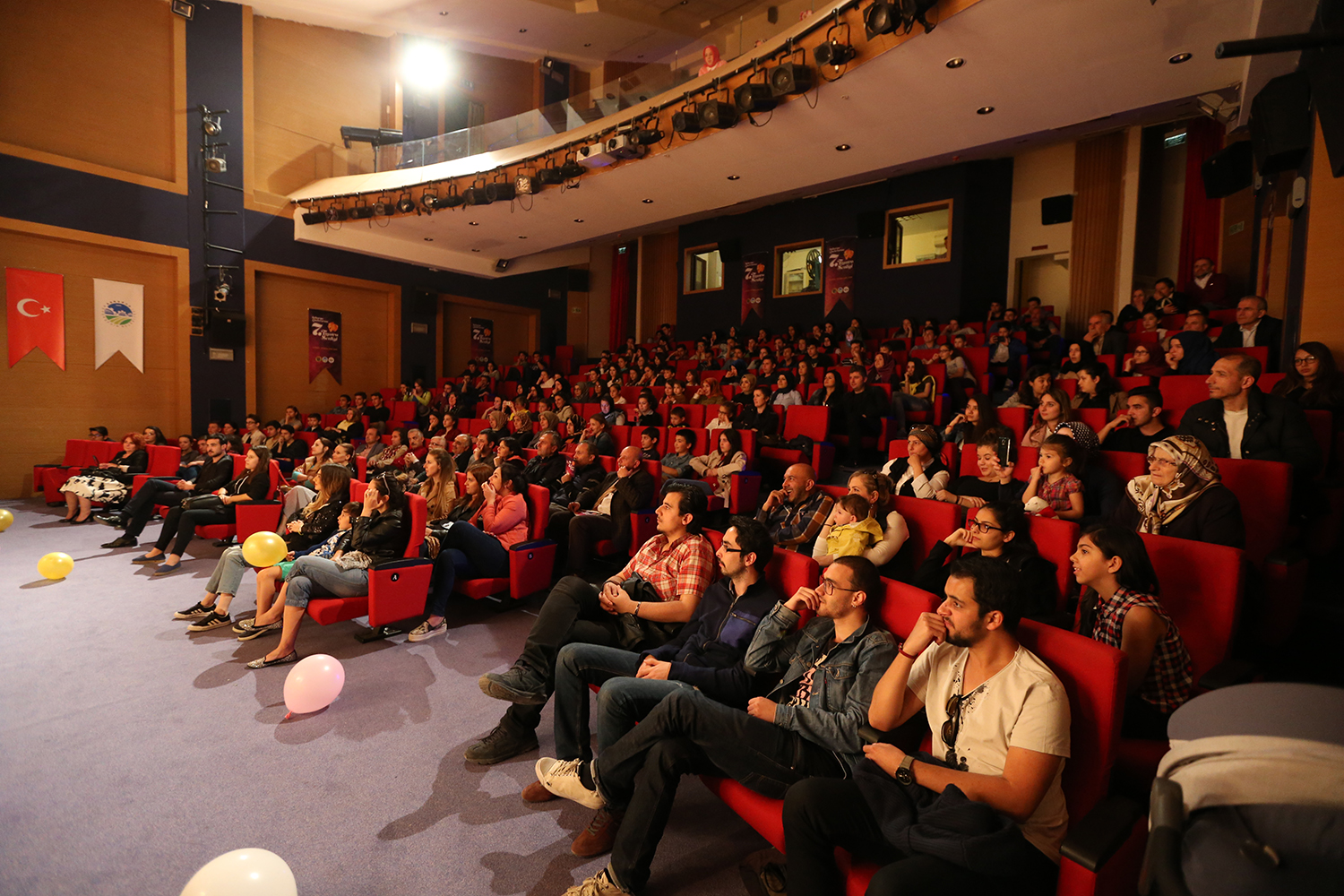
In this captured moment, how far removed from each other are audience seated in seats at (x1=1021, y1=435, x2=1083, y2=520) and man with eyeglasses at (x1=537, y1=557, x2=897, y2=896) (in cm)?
131

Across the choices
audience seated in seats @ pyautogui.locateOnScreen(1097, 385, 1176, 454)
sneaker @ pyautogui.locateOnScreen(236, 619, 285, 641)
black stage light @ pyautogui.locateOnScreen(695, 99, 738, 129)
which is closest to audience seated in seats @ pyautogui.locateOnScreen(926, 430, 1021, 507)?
audience seated in seats @ pyautogui.locateOnScreen(1097, 385, 1176, 454)

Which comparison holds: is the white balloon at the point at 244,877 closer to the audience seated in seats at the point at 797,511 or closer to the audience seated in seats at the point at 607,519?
the audience seated in seats at the point at 797,511

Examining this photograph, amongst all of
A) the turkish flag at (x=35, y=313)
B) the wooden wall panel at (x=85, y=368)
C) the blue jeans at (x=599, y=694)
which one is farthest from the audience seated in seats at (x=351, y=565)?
the turkish flag at (x=35, y=313)

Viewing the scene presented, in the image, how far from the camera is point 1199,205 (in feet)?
21.3

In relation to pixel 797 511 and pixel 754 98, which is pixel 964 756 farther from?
pixel 754 98

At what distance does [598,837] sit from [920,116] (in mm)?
5547

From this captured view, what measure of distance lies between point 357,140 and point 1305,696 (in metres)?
10.9

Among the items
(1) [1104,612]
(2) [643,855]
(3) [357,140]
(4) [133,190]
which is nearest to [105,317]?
(4) [133,190]

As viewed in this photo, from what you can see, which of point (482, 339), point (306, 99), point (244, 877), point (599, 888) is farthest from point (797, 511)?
point (306, 99)

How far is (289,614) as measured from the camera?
2672 mm

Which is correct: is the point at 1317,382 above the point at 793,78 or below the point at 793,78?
below

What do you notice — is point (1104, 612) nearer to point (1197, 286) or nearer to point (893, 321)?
point (1197, 286)

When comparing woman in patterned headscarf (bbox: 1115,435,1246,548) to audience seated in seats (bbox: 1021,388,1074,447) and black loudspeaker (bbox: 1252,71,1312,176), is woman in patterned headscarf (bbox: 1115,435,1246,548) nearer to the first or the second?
audience seated in seats (bbox: 1021,388,1074,447)

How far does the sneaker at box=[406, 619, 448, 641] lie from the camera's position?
9.62 feet
